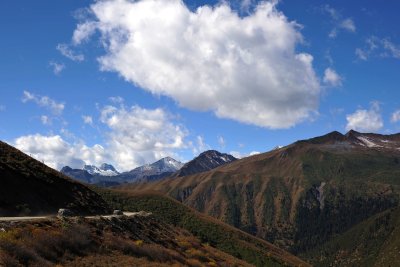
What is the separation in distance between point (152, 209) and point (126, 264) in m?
94.5

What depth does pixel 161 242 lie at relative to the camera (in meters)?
46.6

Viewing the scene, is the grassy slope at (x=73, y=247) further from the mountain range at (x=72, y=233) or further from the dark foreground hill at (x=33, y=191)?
the dark foreground hill at (x=33, y=191)

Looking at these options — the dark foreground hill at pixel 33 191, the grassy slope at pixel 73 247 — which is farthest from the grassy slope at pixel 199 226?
the grassy slope at pixel 73 247

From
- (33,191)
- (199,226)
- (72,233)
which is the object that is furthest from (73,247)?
(199,226)

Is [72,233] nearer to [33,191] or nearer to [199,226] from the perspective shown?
[33,191]

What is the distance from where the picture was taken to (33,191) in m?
57.8

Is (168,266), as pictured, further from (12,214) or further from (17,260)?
(12,214)

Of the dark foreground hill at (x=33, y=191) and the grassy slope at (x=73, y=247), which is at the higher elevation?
the dark foreground hill at (x=33, y=191)

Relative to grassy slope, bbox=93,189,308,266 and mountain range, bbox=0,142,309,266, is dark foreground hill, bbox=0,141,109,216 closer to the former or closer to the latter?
mountain range, bbox=0,142,309,266

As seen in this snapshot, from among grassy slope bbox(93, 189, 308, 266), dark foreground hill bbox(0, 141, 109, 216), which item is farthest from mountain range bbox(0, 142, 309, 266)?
grassy slope bbox(93, 189, 308, 266)

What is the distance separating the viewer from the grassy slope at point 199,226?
333ft

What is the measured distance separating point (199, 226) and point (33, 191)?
65032mm

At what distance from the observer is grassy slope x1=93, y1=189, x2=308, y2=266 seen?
3994 inches

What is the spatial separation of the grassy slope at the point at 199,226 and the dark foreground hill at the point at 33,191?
1341 inches
